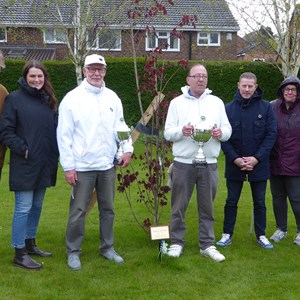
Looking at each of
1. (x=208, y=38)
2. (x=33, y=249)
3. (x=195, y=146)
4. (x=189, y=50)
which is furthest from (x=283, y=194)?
(x=208, y=38)

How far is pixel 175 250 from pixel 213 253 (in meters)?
0.43

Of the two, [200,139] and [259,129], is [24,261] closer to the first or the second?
[200,139]

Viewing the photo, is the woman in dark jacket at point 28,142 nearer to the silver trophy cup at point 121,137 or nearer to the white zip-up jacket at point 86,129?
the white zip-up jacket at point 86,129

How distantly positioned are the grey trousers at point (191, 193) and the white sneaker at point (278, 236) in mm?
1132

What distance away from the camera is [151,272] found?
207 inches

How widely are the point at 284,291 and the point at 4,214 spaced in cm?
484

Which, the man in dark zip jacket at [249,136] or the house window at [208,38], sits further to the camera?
the house window at [208,38]

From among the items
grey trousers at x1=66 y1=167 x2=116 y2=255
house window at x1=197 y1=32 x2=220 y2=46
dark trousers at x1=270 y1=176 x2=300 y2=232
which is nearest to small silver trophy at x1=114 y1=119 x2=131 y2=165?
grey trousers at x1=66 y1=167 x2=116 y2=255

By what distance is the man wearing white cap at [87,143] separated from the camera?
4988 mm

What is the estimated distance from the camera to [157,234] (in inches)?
213

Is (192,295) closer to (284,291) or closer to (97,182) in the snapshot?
(284,291)

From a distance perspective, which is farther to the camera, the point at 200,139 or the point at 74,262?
the point at 74,262

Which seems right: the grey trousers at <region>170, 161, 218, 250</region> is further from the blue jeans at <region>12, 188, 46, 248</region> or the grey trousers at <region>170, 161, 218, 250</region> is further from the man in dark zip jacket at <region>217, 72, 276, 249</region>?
the blue jeans at <region>12, 188, 46, 248</region>

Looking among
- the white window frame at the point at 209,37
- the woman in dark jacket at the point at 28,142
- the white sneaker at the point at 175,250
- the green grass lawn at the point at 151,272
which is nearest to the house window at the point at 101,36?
the white window frame at the point at 209,37
